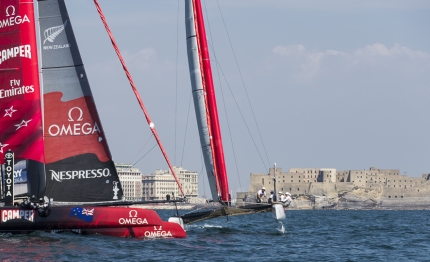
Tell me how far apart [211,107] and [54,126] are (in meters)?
6.14

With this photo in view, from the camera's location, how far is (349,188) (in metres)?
115

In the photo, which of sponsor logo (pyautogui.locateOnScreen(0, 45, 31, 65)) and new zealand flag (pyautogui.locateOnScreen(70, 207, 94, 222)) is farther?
sponsor logo (pyautogui.locateOnScreen(0, 45, 31, 65))

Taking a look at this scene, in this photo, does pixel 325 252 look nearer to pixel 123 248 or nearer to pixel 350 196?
pixel 123 248

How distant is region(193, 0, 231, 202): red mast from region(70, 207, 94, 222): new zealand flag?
244 inches

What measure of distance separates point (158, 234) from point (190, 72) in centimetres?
636

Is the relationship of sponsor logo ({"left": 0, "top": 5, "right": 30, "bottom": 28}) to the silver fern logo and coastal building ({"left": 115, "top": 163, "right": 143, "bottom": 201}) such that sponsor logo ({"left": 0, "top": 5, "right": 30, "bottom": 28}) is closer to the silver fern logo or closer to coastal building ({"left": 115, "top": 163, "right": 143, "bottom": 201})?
the silver fern logo

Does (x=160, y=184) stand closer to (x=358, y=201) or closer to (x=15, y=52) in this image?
(x=358, y=201)

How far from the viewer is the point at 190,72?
22.6 metres

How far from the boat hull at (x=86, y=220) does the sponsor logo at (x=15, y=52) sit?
3199 mm

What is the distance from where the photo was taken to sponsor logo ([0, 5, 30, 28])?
1709cm

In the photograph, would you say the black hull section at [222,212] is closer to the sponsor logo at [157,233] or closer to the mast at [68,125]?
the sponsor logo at [157,233]

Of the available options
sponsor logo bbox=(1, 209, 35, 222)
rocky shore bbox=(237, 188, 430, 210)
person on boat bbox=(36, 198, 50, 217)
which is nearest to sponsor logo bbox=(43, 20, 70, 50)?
person on boat bbox=(36, 198, 50, 217)

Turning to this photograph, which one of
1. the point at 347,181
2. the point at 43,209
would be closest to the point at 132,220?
the point at 43,209

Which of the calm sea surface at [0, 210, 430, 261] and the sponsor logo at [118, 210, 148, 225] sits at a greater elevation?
the sponsor logo at [118, 210, 148, 225]
